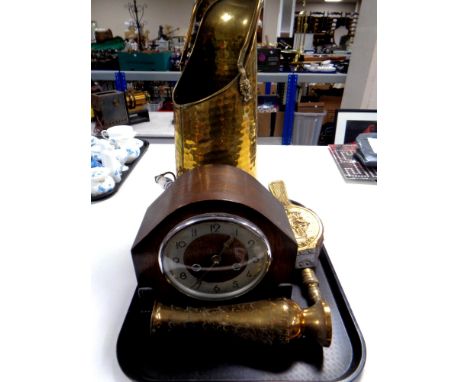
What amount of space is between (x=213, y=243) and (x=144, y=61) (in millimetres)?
1896

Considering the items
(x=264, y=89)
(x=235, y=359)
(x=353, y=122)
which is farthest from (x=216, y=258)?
Answer: (x=264, y=89)

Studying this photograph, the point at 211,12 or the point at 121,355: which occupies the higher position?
the point at 211,12

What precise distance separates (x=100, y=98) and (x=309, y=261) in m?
1.21

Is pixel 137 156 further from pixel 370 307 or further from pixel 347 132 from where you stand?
pixel 347 132

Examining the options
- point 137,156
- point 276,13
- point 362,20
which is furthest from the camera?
point 276,13

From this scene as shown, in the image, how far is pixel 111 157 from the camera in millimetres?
896

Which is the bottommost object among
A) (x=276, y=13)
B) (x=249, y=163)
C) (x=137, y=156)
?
(x=137, y=156)

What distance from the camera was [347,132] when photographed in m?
1.48

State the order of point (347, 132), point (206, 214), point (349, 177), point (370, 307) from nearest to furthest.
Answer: point (206, 214) → point (370, 307) → point (349, 177) → point (347, 132)

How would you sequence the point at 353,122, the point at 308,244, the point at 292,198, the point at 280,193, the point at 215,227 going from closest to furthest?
1. the point at 215,227
2. the point at 308,244
3. the point at 280,193
4. the point at 292,198
5. the point at 353,122

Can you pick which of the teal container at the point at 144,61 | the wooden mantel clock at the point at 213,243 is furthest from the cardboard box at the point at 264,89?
the wooden mantel clock at the point at 213,243

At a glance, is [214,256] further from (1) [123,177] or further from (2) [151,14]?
(2) [151,14]

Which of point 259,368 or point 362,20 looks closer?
point 259,368

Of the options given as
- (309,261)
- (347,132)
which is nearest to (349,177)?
(309,261)
